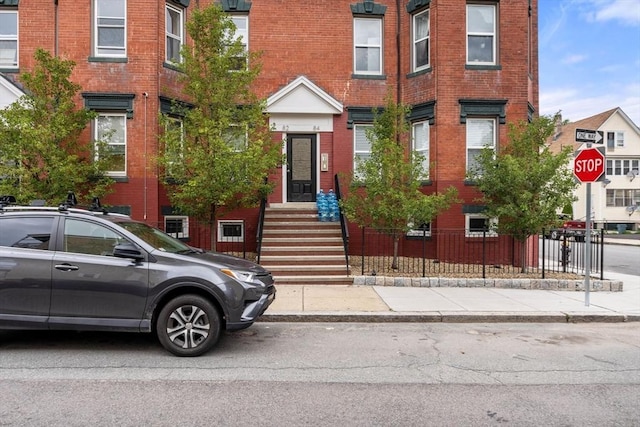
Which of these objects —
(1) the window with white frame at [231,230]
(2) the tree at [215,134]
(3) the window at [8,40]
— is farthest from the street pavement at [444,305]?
(3) the window at [8,40]

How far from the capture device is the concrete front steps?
10031 millimetres

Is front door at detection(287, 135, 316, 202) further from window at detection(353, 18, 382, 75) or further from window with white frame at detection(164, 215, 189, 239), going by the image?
window with white frame at detection(164, 215, 189, 239)

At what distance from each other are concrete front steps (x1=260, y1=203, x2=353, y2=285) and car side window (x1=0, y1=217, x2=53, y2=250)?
16.8ft

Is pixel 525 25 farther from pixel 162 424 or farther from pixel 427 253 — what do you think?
pixel 162 424

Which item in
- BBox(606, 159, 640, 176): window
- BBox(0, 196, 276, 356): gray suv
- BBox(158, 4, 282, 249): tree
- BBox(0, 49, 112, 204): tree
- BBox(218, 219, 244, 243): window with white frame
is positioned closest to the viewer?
BBox(0, 196, 276, 356): gray suv

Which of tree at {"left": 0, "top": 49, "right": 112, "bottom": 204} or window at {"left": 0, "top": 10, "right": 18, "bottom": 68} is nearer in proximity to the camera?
tree at {"left": 0, "top": 49, "right": 112, "bottom": 204}

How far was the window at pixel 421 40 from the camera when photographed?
517 inches

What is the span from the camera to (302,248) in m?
11.1

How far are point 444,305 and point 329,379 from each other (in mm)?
4041

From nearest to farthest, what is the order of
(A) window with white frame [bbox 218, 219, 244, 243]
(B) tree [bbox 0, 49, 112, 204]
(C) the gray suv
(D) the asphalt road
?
(D) the asphalt road
(C) the gray suv
(B) tree [bbox 0, 49, 112, 204]
(A) window with white frame [bbox 218, 219, 244, 243]

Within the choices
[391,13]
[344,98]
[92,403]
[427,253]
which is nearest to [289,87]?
[344,98]

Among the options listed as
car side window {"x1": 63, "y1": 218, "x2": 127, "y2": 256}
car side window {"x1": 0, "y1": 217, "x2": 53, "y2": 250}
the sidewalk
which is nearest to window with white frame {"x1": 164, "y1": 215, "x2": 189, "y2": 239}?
the sidewalk

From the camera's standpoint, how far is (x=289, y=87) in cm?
1312

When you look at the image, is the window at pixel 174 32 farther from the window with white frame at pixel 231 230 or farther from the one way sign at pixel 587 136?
the one way sign at pixel 587 136
